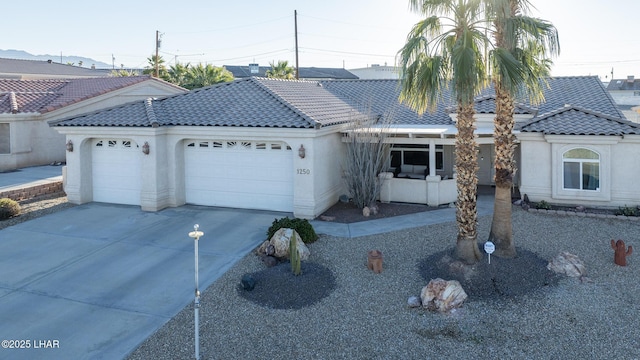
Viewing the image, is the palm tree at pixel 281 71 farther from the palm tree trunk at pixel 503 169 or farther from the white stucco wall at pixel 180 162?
the palm tree trunk at pixel 503 169

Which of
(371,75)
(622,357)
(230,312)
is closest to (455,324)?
(622,357)

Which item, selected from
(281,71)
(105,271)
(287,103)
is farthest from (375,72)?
(105,271)

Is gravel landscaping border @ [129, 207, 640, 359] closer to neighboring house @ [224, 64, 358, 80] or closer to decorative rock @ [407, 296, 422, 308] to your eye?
decorative rock @ [407, 296, 422, 308]

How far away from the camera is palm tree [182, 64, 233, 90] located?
3953cm

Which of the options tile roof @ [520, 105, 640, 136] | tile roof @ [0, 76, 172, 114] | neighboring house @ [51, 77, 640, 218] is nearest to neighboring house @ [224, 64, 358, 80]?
tile roof @ [0, 76, 172, 114]

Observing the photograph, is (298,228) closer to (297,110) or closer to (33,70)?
(297,110)

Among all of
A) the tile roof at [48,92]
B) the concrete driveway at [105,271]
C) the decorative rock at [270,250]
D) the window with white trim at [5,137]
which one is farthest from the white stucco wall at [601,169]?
the window with white trim at [5,137]

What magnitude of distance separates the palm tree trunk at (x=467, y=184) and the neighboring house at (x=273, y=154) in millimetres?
5944

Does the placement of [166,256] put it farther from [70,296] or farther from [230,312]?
[230,312]

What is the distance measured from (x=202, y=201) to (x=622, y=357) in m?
14.1

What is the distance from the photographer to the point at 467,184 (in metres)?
11.1

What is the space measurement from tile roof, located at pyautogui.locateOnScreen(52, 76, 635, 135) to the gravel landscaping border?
21.4ft

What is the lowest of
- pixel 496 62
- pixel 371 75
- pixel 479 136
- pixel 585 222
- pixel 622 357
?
pixel 622 357

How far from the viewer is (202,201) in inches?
713
